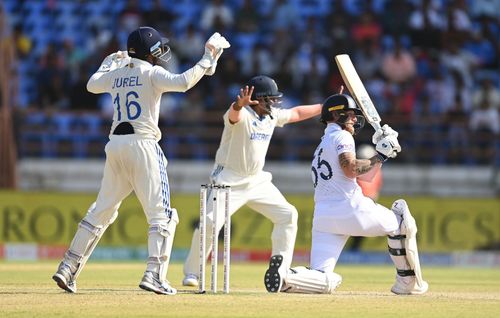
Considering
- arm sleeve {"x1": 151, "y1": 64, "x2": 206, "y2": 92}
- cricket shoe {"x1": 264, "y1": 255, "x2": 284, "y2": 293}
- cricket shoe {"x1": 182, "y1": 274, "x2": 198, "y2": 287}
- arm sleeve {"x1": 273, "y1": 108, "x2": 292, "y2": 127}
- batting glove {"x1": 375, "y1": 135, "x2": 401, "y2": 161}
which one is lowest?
cricket shoe {"x1": 182, "y1": 274, "x2": 198, "y2": 287}

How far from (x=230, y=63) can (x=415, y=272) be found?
391 inches

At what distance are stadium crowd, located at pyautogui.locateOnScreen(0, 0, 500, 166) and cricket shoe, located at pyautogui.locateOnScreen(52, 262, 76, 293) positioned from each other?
29.1 feet

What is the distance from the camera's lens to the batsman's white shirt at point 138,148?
816cm

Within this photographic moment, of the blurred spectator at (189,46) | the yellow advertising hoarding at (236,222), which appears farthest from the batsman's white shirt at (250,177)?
the blurred spectator at (189,46)

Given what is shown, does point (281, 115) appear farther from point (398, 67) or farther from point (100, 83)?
point (398, 67)

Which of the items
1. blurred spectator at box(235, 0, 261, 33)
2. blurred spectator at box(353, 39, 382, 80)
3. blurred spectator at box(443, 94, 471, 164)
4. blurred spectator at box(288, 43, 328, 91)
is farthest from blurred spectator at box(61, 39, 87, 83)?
blurred spectator at box(443, 94, 471, 164)

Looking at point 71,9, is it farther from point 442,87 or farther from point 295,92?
point 442,87

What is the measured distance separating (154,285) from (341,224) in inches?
58.8

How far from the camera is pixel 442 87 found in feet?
60.6

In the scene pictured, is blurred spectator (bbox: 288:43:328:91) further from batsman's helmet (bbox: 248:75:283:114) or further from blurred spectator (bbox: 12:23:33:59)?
batsman's helmet (bbox: 248:75:283:114)

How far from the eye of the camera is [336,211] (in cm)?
852

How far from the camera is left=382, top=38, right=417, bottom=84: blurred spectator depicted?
727 inches

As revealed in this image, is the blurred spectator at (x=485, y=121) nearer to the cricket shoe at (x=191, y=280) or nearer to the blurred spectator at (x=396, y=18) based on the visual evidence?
the blurred spectator at (x=396, y=18)

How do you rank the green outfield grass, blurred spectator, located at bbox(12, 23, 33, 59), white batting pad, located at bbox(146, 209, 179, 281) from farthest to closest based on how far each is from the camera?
blurred spectator, located at bbox(12, 23, 33, 59)
white batting pad, located at bbox(146, 209, 179, 281)
the green outfield grass
